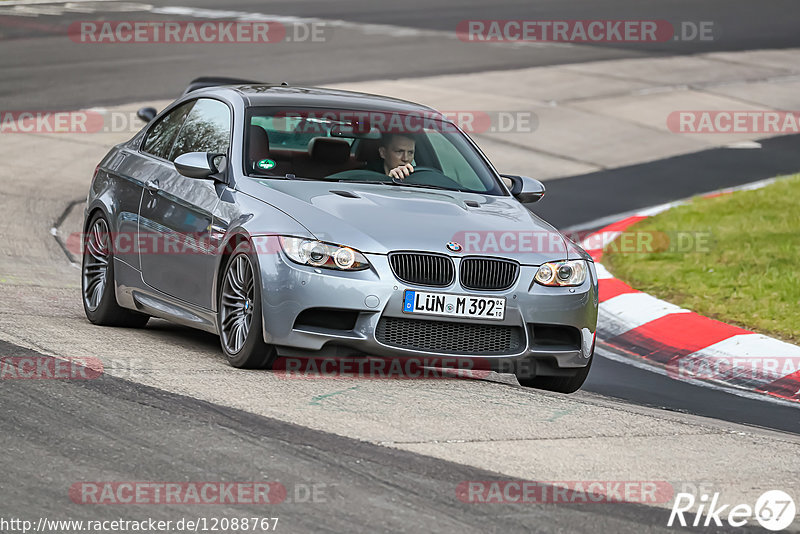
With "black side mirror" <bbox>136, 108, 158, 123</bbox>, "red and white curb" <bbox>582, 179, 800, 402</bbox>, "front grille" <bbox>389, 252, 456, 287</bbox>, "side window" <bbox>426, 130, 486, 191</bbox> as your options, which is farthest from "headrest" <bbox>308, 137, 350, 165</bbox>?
"black side mirror" <bbox>136, 108, 158, 123</bbox>

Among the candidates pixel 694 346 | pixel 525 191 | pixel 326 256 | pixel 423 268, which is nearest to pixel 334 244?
pixel 326 256

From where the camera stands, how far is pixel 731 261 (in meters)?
11.7

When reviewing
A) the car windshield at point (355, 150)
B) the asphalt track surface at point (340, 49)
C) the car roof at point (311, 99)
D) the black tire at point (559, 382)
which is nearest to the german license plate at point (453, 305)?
the black tire at point (559, 382)

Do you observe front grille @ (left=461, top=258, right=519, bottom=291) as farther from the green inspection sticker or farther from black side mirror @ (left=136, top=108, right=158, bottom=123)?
black side mirror @ (left=136, top=108, right=158, bottom=123)

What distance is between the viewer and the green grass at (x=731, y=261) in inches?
405

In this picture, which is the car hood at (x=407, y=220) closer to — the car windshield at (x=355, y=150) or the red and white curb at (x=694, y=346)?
the car windshield at (x=355, y=150)

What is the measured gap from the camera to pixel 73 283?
1085 cm

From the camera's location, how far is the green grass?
10.3 m

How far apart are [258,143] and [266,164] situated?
7.7 inches

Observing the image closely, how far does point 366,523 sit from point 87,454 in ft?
4.18

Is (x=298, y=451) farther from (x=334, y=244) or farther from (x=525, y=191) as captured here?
(x=525, y=191)

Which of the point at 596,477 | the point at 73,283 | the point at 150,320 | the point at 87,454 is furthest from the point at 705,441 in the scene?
the point at 73,283

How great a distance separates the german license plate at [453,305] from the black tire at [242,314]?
757 millimetres

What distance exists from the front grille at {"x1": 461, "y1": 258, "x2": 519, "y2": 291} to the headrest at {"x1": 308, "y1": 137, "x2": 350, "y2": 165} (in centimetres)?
140
